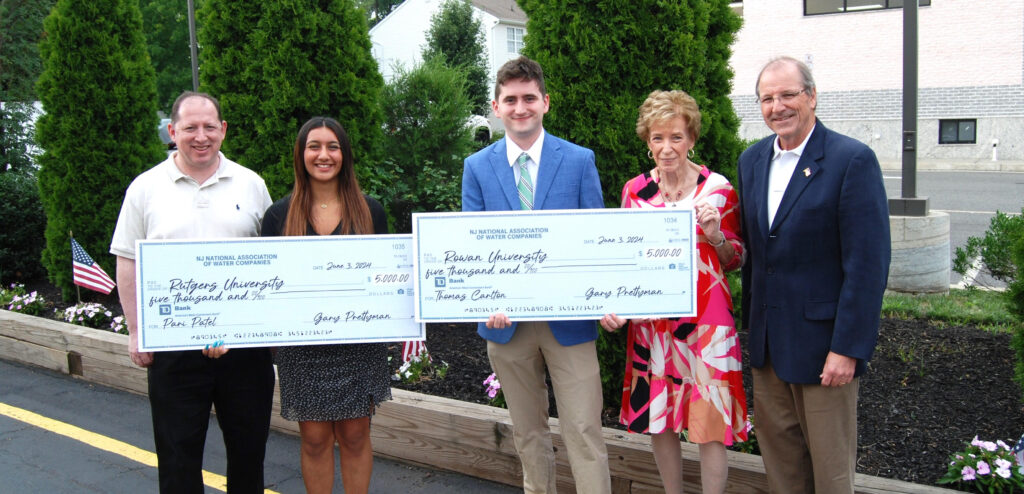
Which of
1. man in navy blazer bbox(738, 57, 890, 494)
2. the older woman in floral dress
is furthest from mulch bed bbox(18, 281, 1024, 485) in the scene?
the older woman in floral dress

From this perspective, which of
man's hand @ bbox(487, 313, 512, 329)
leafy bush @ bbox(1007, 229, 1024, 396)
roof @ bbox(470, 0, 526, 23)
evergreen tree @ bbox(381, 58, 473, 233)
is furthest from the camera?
roof @ bbox(470, 0, 526, 23)

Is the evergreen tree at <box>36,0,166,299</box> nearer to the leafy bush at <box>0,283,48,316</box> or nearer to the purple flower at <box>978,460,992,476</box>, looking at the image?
the leafy bush at <box>0,283,48,316</box>

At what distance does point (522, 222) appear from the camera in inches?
126

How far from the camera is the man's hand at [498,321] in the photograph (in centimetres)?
318

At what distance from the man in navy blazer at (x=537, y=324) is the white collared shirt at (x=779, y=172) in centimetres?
69

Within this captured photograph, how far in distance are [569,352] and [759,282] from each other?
845 mm

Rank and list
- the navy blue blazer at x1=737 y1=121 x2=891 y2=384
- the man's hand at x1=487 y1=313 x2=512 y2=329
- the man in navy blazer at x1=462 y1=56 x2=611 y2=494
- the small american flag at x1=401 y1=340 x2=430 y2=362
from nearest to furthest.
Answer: the navy blue blazer at x1=737 y1=121 x2=891 y2=384, the man's hand at x1=487 y1=313 x2=512 y2=329, the man in navy blazer at x1=462 y1=56 x2=611 y2=494, the small american flag at x1=401 y1=340 x2=430 y2=362

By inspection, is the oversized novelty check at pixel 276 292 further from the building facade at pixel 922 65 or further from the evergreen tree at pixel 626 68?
the building facade at pixel 922 65

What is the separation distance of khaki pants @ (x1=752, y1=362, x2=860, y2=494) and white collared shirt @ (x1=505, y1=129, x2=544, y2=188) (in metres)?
1.27

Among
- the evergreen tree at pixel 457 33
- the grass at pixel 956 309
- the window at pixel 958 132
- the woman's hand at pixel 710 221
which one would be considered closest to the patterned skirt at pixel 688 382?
the woman's hand at pixel 710 221

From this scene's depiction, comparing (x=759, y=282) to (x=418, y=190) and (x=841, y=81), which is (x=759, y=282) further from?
(x=841, y=81)

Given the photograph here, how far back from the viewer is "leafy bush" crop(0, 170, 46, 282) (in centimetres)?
942

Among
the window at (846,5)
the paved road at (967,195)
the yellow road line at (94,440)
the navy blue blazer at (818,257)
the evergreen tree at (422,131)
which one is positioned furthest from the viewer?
the window at (846,5)

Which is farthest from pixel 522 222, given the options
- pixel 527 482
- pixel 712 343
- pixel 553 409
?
pixel 553 409
